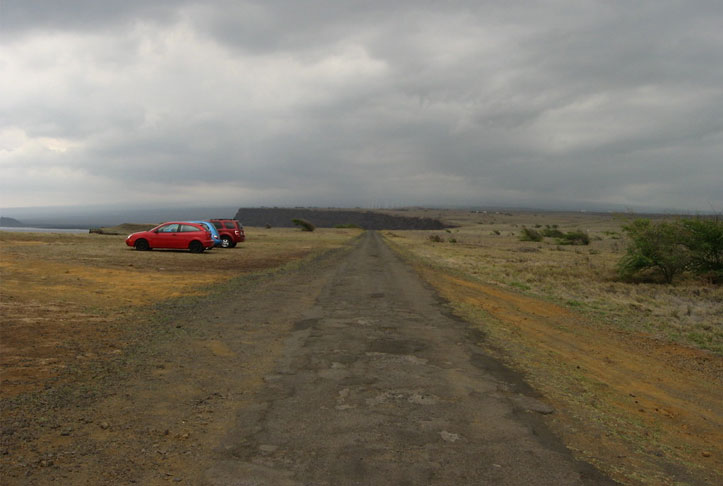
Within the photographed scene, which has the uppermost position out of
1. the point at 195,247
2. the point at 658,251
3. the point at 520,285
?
the point at 195,247

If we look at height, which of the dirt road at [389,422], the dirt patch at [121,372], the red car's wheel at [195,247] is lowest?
the dirt road at [389,422]

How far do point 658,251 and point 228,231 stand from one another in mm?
25899

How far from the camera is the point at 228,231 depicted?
112ft

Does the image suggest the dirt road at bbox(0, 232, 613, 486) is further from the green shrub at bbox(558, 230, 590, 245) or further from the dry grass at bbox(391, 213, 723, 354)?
the green shrub at bbox(558, 230, 590, 245)

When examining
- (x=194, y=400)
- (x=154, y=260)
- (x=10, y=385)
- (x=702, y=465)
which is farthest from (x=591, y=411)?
(x=154, y=260)

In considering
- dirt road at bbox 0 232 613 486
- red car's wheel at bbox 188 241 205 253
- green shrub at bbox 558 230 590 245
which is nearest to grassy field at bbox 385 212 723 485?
dirt road at bbox 0 232 613 486

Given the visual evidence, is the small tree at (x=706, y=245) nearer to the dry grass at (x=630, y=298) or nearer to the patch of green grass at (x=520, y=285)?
the dry grass at (x=630, y=298)

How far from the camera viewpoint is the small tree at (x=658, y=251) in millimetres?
19359

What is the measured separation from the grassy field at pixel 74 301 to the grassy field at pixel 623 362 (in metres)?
5.86

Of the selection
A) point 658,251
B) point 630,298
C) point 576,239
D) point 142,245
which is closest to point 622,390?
point 630,298

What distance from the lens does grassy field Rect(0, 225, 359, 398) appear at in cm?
626

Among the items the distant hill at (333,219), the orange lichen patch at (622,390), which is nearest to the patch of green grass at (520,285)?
the orange lichen patch at (622,390)

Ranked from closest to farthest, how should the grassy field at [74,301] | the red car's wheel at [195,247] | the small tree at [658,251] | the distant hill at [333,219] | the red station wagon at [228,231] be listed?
the grassy field at [74,301], the small tree at [658,251], the red car's wheel at [195,247], the red station wagon at [228,231], the distant hill at [333,219]

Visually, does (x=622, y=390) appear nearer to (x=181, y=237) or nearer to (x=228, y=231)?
(x=181, y=237)
